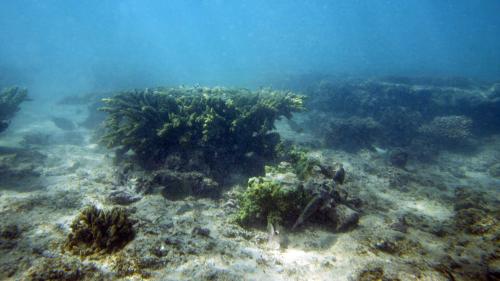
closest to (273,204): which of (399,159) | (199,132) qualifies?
(199,132)

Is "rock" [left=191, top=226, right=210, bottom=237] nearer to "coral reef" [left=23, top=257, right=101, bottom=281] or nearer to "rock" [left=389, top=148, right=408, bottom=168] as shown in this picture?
"coral reef" [left=23, top=257, right=101, bottom=281]

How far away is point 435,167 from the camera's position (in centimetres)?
1125

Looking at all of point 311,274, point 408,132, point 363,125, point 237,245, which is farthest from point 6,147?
point 408,132

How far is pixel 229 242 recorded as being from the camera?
436cm

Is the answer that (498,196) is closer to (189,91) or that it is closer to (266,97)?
(266,97)

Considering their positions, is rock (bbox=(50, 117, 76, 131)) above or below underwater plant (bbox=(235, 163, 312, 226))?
→ below

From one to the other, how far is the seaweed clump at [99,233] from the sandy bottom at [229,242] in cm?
14

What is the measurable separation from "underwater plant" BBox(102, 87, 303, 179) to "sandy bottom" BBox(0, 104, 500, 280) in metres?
1.16

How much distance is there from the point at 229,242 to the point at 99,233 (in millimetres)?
1851

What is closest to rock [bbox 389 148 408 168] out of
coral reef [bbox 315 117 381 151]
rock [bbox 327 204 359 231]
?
coral reef [bbox 315 117 381 151]

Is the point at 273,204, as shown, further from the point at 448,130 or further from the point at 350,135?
the point at 448,130

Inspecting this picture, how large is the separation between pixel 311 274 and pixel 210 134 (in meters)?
4.48

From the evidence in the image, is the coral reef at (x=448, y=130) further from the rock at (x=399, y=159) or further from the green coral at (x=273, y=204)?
the green coral at (x=273, y=204)

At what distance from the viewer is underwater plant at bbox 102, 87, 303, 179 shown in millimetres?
7363
